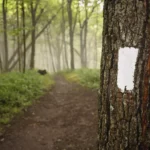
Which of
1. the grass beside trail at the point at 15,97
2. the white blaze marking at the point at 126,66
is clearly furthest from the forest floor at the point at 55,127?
the white blaze marking at the point at 126,66

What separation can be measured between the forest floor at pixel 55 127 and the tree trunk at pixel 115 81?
10.7 feet

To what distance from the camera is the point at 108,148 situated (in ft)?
6.89

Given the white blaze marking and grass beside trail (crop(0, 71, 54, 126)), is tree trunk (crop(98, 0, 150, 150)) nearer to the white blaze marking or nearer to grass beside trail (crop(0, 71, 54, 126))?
the white blaze marking

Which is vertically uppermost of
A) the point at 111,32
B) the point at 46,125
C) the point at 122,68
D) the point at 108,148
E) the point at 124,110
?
the point at 111,32

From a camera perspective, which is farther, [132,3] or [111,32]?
[111,32]

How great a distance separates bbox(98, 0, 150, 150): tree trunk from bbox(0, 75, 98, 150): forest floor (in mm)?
3271

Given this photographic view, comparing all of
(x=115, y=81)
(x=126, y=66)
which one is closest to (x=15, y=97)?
(x=115, y=81)

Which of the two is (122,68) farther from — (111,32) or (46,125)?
(46,125)

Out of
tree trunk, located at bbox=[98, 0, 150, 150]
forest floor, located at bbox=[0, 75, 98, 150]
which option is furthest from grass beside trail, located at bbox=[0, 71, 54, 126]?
tree trunk, located at bbox=[98, 0, 150, 150]

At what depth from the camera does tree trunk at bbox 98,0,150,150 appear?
1.80 metres

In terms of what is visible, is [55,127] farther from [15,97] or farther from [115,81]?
[115,81]

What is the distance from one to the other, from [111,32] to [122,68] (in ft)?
1.16

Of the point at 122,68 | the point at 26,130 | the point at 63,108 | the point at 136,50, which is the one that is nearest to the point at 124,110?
the point at 122,68

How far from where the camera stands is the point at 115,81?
1.94 meters
